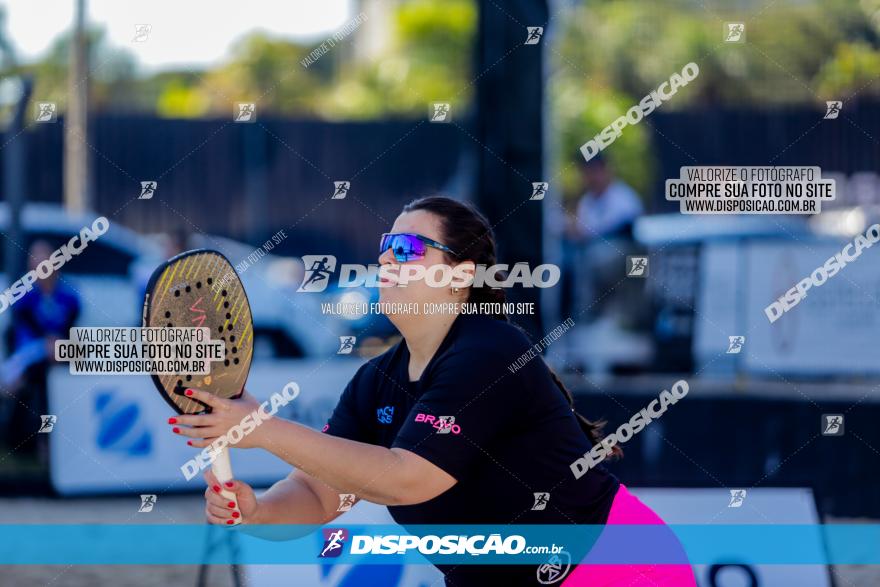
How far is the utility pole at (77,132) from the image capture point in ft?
46.0

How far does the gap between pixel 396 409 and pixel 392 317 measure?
0.29 m

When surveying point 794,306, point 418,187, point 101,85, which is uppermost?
point 101,85

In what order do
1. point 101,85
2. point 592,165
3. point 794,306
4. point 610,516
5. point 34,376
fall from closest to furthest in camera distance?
point 610,516, point 34,376, point 794,306, point 592,165, point 101,85

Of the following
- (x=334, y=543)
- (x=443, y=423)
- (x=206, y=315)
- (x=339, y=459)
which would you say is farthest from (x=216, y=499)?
(x=334, y=543)

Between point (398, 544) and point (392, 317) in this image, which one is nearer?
point (392, 317)

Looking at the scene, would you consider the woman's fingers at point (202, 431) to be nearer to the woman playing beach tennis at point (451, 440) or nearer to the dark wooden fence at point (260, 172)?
the woman playing beach tennis at point (451, 440)

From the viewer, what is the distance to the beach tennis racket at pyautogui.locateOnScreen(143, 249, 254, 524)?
269 cm

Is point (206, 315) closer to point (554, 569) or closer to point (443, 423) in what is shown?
point (443, 423)

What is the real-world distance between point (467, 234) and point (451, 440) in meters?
0.64

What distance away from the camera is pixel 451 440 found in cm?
301

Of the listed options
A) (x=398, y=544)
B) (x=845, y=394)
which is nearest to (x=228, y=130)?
(x=845, y=394)

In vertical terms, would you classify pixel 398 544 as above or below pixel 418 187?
below

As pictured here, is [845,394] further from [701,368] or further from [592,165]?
[592,165]

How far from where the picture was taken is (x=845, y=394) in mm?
6879
